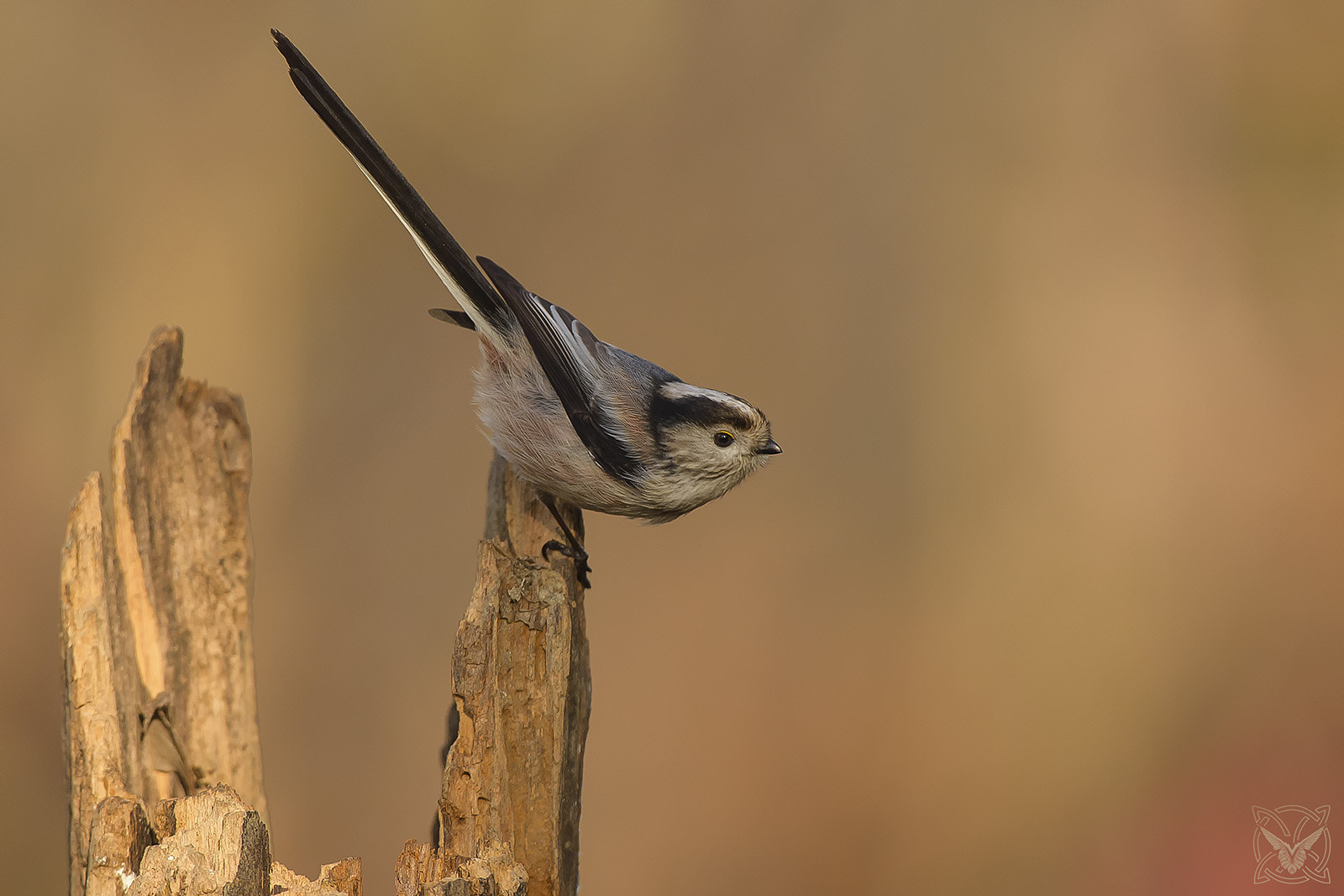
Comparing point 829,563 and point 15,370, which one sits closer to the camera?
point 15,370

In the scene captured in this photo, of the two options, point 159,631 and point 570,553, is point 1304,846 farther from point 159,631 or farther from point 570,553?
point 159,631

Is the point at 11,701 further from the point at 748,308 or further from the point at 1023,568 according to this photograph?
the point at 1023,568

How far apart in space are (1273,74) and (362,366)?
17.1 ft

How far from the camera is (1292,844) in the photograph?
12.8 feet

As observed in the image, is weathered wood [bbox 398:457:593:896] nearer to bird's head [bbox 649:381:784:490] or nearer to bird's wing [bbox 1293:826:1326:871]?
bird's head [bbox 649:381:784:490]

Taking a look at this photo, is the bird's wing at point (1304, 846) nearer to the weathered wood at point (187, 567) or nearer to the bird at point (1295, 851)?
the bird at point (1295, 851)

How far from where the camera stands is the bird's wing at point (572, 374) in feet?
8.66

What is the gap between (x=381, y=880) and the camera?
4.46 m

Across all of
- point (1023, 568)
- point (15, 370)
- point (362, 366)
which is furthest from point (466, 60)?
point (1023, 568)

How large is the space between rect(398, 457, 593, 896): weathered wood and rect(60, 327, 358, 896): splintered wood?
347 millimetres

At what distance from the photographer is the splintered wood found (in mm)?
2062

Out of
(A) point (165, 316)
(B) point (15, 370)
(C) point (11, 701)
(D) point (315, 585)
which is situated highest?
(A) point (165, 316)

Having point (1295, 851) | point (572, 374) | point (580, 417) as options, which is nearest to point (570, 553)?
point (580, 417)

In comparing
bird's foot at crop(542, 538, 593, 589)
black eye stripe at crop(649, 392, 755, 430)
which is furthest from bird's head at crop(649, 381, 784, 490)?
bird's foot at crop(542, 538, 593, 589)
